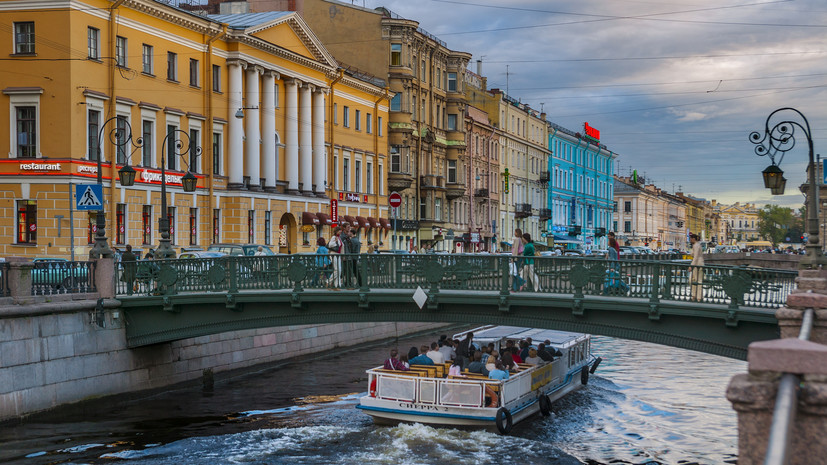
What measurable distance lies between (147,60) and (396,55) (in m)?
25.9

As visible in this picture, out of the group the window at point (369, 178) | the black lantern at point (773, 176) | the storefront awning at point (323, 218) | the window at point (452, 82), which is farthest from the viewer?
the window at point (452, 82)

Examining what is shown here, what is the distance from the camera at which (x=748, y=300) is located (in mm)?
16859

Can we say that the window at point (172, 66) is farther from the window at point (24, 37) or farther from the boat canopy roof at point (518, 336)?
the boat canopy roof at point (518, 336)

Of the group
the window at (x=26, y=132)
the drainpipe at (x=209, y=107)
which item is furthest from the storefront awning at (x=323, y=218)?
the window at (x=26, y=132)

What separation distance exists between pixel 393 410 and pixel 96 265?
25.9 feet

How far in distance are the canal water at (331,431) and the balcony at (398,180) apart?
115 feet

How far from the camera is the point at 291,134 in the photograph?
51344 millimetres

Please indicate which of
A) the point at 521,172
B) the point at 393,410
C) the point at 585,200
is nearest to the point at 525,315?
the point at 393,410

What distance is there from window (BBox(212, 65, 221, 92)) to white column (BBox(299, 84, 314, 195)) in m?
7.99

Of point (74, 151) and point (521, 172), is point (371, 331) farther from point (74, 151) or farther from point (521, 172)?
point (521, 172)

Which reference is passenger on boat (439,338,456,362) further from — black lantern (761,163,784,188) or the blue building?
the blue building

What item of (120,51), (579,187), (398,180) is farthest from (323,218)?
(579,187)

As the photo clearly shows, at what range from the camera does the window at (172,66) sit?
4097 cm

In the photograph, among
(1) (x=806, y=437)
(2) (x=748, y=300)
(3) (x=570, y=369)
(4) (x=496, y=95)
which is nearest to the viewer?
(1) (x=806, y=437)
